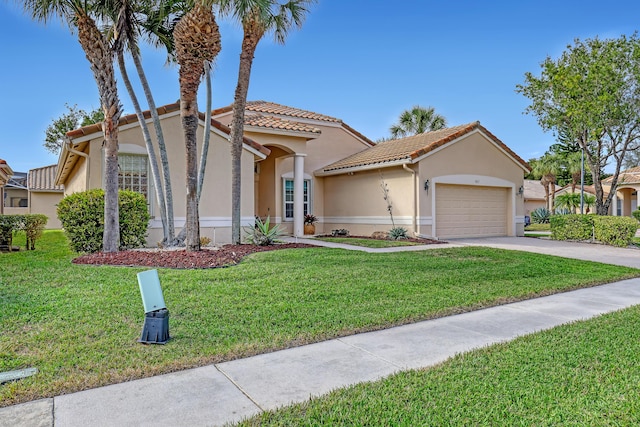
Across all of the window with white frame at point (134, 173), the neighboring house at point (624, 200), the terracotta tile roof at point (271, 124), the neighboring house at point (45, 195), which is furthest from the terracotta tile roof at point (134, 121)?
the neighboring house at point (624, 200)

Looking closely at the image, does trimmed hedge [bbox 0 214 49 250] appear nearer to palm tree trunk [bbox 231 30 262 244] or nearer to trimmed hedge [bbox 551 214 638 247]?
palm tree trunk [bbox 231 30 262 244]

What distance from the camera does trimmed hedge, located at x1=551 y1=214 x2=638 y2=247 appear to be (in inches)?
608

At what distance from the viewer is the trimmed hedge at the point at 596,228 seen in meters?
15.4

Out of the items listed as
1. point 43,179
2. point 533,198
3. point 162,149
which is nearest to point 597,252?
point 162,149

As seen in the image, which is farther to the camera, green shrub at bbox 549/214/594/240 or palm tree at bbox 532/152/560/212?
palm tree at bbox 532/152/560/212

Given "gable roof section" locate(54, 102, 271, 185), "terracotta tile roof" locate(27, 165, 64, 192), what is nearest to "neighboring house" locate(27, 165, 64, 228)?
"terracotta tile roof" locate(27, 165, 64, 192)

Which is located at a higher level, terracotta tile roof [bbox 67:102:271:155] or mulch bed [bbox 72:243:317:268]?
terracotta tile roof [bbox 67:102:271:155]

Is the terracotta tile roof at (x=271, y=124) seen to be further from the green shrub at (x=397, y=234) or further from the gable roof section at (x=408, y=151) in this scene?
the green shrub at (x=397, y=234)

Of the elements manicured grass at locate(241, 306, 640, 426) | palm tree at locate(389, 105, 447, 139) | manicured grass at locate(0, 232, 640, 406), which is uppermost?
palm tree at locate(389, 105, 447, 139)

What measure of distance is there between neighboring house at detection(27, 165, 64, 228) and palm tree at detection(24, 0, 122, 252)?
Answer: 23.1 metres

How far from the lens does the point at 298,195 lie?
18.1m

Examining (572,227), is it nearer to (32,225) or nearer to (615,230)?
(615,230)

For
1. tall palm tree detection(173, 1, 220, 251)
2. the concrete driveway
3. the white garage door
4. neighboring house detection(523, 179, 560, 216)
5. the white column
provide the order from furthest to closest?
neighboring house detection(523, 179, 560, 216)
the white column
the white garage door
the concrete driveway
tall palm tree detection(173, 1, 220, 251)

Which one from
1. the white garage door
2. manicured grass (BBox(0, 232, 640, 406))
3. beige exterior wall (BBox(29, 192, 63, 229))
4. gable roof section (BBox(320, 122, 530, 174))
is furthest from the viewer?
beige exterior wall (BBox(29, 192, 63, 229))
